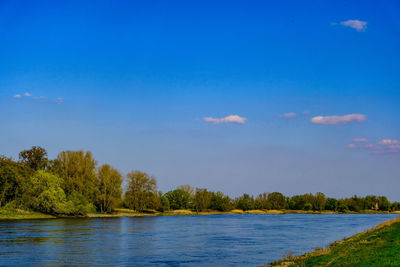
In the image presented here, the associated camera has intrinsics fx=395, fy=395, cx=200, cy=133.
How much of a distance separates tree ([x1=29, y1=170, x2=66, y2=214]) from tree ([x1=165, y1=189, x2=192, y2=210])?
234ft

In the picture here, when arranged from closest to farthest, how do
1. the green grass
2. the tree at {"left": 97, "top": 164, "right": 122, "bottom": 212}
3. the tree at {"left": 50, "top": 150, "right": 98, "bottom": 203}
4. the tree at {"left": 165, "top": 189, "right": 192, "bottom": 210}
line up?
the green grass, the tree at {"left": 50, "top": 150, "right": 98, "bottom": 203}, the tree at {"left": 97, "top": 164, "right": 122, "bottom": 212}, the tree at {"left": 165, "top": 189, "right": 192, "bottom": 210}

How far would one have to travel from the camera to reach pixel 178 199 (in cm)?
16662

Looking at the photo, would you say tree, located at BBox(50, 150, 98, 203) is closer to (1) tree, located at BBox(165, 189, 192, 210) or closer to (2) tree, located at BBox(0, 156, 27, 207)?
(2) tree, located at BBox(0, 156, 27, 207)

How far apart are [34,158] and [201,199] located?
79.6 metres

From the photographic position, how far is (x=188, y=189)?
176 m

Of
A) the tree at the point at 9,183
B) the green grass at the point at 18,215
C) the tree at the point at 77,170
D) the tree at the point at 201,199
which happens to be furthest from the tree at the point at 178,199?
the tree at the point at 9,183

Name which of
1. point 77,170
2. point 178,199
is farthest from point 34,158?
point 178,199

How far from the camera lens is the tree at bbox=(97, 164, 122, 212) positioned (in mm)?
114188

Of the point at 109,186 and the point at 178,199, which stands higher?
the point at 109,186

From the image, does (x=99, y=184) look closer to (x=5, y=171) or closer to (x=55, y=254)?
(x=5, y=171)

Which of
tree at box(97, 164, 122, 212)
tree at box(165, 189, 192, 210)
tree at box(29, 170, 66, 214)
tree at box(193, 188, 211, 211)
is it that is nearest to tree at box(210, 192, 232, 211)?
tree at box(193, 188, 211, 211)

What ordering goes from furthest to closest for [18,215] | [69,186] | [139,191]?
1. [139,191]
2. [69,186]
3. [18,215]

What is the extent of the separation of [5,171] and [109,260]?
7637cm

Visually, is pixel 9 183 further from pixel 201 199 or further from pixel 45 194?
pixel 201 199
